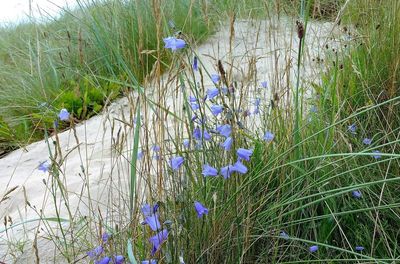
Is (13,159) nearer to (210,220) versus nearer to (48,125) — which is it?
(48,125)

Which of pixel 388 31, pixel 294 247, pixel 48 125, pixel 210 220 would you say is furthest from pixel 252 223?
pixel 48 125

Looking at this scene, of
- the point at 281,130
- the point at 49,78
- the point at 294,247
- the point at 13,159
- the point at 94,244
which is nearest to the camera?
the point at 294,247

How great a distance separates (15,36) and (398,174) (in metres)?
6.91

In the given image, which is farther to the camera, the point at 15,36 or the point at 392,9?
the point at 15,36

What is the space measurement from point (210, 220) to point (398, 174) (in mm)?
756

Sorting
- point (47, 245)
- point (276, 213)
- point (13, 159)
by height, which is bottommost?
point (13, 159)

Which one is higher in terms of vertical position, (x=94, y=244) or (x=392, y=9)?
(x=392, y=9)

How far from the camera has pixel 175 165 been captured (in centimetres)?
130

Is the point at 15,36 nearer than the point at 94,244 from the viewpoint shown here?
No

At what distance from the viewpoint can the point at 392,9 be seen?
7.98 feet

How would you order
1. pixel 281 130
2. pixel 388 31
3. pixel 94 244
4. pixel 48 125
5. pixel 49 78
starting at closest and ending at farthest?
pixel 94 244 < pixel 281 130 < pixel 388 31 < pixel 48 125 < pixel 49 78

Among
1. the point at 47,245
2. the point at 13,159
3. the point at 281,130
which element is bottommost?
the point at 13,159

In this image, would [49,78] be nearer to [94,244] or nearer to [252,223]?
[94,244]

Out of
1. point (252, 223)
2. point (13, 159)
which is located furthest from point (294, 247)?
point (13, 159)
